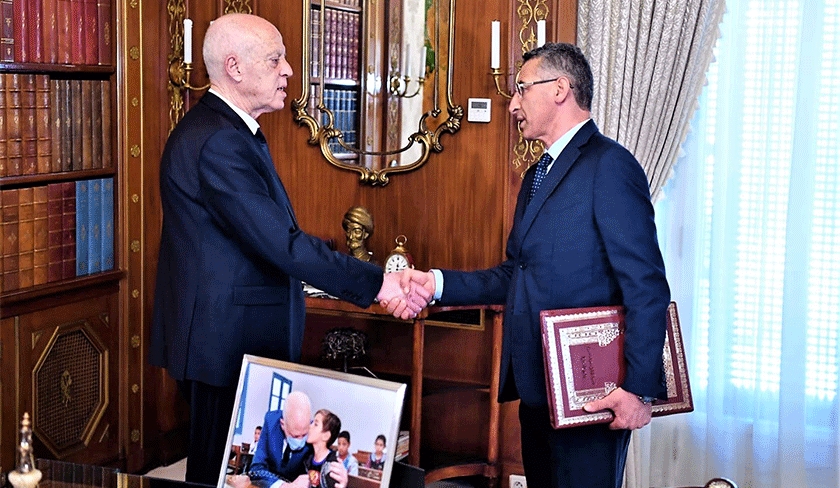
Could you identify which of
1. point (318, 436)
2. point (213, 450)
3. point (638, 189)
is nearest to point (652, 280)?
point (638, 189)

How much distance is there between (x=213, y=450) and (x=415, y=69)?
2.04 meters

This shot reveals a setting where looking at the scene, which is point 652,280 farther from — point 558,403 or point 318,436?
point 318,436

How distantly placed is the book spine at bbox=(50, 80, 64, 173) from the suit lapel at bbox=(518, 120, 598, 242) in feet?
6.98

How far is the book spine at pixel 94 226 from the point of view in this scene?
4.18 metres

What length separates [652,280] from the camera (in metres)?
2.56

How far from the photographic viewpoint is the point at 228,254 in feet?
9.11

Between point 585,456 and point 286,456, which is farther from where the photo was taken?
point 585,456

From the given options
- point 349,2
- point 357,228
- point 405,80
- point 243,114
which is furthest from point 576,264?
point 349,2

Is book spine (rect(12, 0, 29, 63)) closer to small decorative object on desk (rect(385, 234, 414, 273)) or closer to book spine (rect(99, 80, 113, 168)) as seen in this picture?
book spine (rect(99, 80, 113, 168))

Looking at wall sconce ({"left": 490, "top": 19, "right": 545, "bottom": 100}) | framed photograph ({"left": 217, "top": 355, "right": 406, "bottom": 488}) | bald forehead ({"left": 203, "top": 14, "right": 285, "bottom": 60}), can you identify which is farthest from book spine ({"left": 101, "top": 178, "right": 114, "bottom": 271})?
framed photograph ({"left": 217, "top": 355, "right": 406, "bottom": 488})

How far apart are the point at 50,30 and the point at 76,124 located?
1.25 ft

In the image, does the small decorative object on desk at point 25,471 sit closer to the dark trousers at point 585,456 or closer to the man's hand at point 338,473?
the man's hand at point 338,473

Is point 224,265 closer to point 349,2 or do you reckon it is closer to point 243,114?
point 243,114

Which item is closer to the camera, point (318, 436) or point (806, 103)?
point (318, 436)
